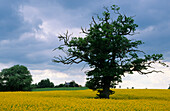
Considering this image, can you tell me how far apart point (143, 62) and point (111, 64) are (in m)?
5.18

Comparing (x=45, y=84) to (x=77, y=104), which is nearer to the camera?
(x=77, y=104)

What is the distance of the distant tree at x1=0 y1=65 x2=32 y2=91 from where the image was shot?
73.1 metres

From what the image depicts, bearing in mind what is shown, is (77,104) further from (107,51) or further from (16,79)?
(16,79)

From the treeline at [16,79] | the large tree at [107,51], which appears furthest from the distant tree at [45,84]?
the large tree at [107,51]

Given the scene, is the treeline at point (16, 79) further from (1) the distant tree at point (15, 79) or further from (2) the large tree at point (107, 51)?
(2) the large tree at point (107, 51)

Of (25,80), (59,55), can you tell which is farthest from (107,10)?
(25,80)

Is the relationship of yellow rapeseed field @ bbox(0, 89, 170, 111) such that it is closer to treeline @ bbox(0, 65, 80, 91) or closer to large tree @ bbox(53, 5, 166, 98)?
large tree @ bbox(53, 5, 166, 98)

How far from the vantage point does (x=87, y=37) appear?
31.3 m

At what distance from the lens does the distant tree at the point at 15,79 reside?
73.1 m

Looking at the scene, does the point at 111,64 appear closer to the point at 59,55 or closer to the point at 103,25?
the point at 103,25

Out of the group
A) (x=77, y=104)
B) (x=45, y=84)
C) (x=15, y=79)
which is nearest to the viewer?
(x=77, y=104)

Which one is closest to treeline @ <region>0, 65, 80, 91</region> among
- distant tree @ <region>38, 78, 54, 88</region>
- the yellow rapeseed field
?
distant tree @ <region>38, 78, 54, 88</region>

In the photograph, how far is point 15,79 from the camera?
72.5m

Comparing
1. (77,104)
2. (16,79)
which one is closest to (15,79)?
(16,79)
